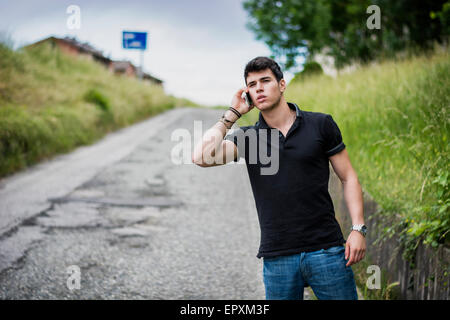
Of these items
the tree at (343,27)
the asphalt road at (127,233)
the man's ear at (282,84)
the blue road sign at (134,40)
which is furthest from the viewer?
the blue road sign at (134,40)

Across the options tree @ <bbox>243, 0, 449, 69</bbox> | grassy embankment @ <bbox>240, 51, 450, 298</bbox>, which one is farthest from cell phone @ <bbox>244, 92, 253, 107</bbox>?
tree @ <bbox>243, 0, 449, 69</bbox>

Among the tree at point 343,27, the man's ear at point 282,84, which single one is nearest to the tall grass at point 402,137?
the man's ear at point 282,84

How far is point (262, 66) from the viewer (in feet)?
7.39

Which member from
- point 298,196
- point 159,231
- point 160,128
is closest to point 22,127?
point 159,231

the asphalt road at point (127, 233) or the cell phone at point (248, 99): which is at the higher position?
the cell phone at point (248, 99)

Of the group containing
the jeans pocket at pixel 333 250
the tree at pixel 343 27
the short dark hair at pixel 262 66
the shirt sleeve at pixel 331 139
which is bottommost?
the jeans pocket at pixel 333 250

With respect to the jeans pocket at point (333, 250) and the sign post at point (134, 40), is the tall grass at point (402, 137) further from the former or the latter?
the sign post at point (134, 40)

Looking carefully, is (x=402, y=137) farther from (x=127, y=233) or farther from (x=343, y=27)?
(x=343, y=27)

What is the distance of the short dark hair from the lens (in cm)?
225

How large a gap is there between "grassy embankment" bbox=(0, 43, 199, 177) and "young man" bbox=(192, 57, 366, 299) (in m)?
7.35

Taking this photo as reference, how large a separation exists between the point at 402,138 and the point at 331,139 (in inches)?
131

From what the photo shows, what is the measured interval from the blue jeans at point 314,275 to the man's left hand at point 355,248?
3 centimetres

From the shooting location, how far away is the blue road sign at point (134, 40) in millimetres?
18484
